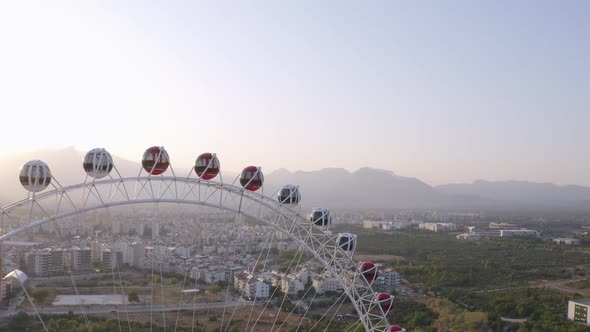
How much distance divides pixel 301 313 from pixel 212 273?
9394mm

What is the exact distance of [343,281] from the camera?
9852mm

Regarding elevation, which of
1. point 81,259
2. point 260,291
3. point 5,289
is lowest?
point 260,291

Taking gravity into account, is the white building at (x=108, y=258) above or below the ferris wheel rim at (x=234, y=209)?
below

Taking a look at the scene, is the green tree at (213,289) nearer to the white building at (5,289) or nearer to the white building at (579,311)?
the white building at (5,289)

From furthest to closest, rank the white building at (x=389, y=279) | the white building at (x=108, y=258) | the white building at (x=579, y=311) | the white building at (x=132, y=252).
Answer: the white building at (x=132, y=252) → the white building at (x=108, y=258) → the white building at (x=389, y=279) → the white building at (x=579, y=311)

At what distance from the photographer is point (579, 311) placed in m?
22.3

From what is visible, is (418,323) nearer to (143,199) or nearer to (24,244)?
(143,199)

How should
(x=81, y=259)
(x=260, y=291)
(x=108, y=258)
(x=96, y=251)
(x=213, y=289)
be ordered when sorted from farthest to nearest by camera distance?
1. (x=96, y=251)
2. (x=108, y=258)
3. (x=81, y=259)
4. (x=213, y=289)
5. (x=260, y=291)

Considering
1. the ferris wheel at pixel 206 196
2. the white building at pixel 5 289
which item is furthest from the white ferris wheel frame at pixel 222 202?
the white building at pixel 5 289

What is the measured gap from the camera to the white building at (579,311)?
71.7 ft

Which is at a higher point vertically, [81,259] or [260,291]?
[81,259]

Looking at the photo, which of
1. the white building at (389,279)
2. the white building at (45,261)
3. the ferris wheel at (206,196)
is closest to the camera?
the ferris wheel at (206,196)

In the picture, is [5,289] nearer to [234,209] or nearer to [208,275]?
[208,275]

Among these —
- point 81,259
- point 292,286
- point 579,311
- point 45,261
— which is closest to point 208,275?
point 292,286
